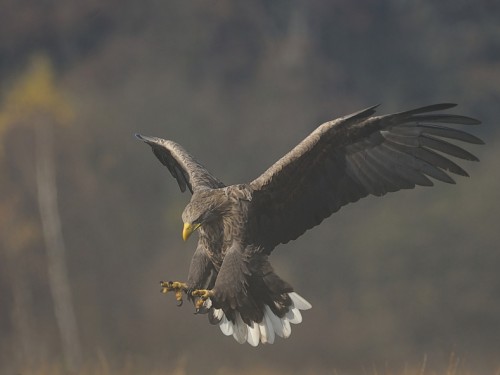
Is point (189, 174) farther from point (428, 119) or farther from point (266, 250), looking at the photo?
point (428, 119)

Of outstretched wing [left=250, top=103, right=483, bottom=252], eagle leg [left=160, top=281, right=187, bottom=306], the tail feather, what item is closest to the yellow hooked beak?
eagle leg [left=160, top=281, right=187, bottom=306]

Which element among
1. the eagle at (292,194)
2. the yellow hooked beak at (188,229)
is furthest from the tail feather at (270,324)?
the yellow hooked beak at (188,229)

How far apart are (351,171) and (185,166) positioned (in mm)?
1142

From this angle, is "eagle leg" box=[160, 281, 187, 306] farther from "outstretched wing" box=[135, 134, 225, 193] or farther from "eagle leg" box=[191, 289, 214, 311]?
"outstretched wing" box=[135, 134, 225, 193]

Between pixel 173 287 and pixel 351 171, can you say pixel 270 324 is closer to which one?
pixel 173 287

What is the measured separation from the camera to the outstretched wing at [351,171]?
520cm

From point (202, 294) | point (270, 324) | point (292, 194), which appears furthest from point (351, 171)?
point (202, 294)

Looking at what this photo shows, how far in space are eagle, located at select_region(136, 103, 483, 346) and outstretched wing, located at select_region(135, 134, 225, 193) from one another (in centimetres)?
3

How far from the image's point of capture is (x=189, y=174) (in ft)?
18.7

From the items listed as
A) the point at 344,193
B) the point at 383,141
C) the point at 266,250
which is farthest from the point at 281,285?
the point at 383,141

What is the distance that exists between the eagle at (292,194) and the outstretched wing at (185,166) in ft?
0.11

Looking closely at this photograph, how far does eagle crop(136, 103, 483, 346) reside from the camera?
16.5ft

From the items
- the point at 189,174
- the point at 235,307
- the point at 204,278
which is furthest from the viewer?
the point at 189,174

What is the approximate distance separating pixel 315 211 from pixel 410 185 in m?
0.60
